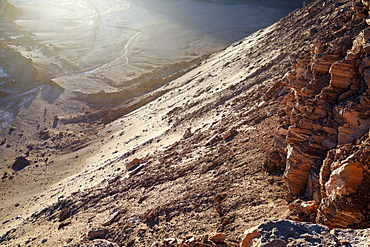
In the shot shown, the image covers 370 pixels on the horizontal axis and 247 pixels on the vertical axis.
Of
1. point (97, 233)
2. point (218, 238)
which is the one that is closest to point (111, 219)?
point (97, 233)

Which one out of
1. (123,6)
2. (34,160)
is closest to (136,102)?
(34,160)

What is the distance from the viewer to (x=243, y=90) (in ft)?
45.8

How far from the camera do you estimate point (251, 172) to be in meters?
7.70

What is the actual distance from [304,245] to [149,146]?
10829mm

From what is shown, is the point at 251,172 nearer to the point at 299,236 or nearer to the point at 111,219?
the point at 299,236

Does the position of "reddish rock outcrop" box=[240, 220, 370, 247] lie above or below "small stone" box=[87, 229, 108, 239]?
above

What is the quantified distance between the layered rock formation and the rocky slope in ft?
0.07

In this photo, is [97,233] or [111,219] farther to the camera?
[111,219]

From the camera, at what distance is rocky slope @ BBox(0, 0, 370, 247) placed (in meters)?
4.67

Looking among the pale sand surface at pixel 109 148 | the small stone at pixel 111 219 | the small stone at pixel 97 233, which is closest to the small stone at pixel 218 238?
the small stone at pixel 97 233

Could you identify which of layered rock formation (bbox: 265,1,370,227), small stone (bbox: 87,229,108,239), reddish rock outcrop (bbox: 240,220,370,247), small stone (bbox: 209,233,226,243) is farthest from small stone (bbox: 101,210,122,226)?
reddish rock outcrop (bbox: 240,220,370,247)

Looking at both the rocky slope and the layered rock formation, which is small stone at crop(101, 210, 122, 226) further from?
the layered rock formation

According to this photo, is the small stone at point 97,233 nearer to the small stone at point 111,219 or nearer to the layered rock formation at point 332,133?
the small stone at point 111,219

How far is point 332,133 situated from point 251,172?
8.75ft
